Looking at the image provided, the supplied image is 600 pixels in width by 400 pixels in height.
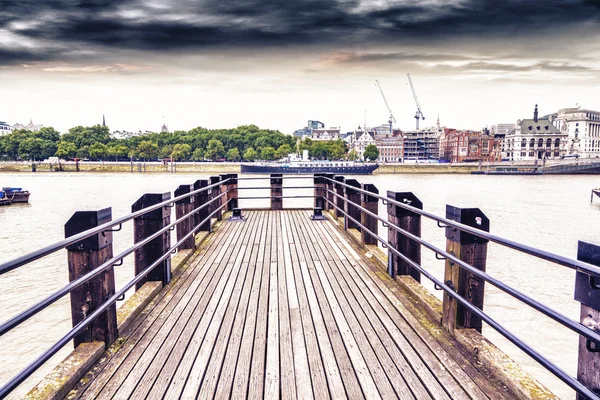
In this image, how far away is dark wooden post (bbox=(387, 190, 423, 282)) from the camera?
14.4ft

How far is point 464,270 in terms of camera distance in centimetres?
307

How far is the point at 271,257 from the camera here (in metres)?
6.09

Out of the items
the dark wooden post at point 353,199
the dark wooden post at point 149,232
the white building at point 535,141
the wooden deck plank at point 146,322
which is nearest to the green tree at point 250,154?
the white building at point 535,141

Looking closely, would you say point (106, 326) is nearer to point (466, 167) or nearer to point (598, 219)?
point (598, 219)

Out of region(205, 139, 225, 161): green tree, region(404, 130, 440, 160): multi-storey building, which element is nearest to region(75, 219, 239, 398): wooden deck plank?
region(205, 139, 225, 161): green tree

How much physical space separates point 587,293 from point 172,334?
2905 mm

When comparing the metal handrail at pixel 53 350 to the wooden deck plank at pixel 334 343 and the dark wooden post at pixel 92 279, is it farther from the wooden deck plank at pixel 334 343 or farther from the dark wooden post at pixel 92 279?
the wooden deck plank at pixel 334 343

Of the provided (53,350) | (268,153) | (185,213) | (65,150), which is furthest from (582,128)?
(53,350)

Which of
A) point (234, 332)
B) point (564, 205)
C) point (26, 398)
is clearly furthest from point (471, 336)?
point (564, 205)

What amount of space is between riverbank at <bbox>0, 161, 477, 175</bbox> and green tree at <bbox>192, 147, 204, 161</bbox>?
21407mm

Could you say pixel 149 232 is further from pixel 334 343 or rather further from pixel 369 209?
pixel 369 209

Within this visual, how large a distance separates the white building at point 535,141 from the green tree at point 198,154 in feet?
337

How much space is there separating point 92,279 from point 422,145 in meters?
165

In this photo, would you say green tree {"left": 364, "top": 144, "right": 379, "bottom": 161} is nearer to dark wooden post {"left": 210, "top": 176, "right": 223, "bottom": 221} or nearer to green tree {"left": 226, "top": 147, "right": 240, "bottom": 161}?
green tree {"left": 226, "top": 147, "right": 240, "bottom": 161}
